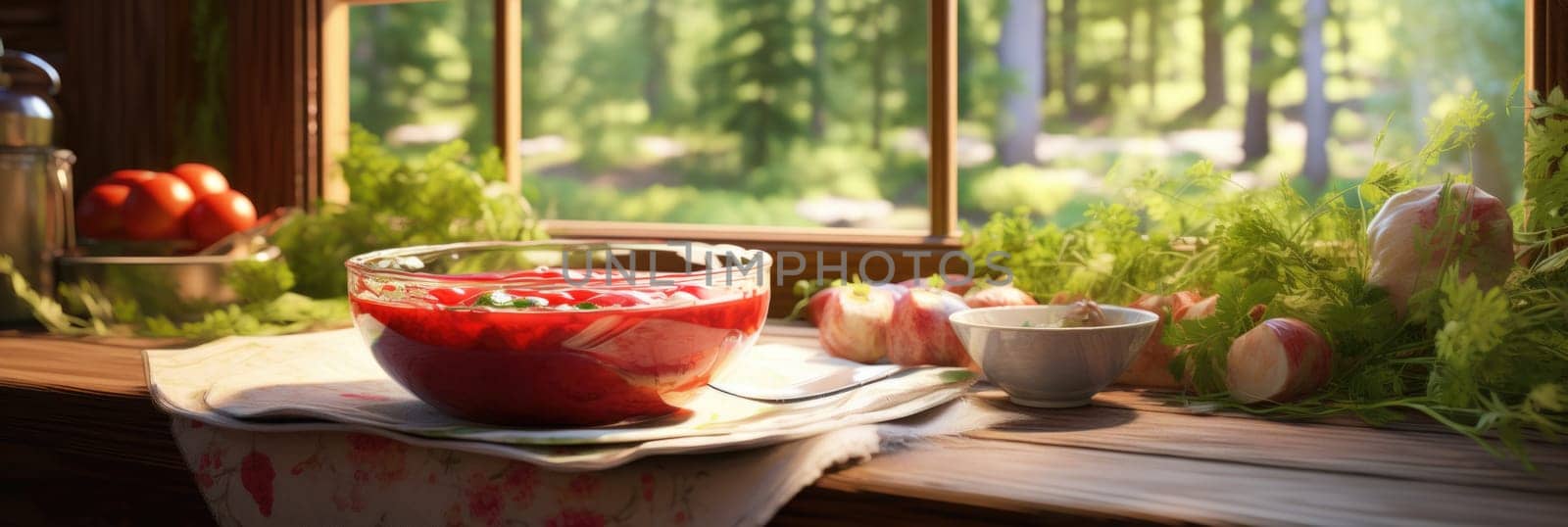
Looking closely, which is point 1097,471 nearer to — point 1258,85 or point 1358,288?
point 1358,288

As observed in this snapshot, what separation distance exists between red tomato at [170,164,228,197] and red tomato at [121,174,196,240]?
42mm

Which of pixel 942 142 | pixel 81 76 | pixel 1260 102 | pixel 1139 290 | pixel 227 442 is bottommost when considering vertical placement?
pixel 227 442

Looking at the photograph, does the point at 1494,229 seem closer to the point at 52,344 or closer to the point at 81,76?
the point at 52,344

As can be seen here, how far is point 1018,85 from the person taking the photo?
8414 mm

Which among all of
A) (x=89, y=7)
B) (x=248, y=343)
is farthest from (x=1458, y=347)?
(x=89, y=7)

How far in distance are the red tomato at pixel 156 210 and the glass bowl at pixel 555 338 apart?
0.91 meters

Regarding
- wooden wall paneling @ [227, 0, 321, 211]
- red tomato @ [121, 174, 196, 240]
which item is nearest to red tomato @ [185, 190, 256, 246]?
red tomato @ [121, 174, 196, 240]

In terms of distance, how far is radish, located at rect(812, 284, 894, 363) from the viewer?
123 cm

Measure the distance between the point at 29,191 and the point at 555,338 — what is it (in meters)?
1.17

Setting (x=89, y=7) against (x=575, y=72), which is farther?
(x=575, y=72)

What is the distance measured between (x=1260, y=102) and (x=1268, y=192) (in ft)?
25.3

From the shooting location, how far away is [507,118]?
1.97 meters

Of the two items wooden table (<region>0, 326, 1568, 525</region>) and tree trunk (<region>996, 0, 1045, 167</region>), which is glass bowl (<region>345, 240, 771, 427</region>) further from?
tree trunk (<region>996, 0, 1045, 167</region>)

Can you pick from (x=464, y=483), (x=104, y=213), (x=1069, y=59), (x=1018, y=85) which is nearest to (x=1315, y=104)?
(x=1069, y=59)
